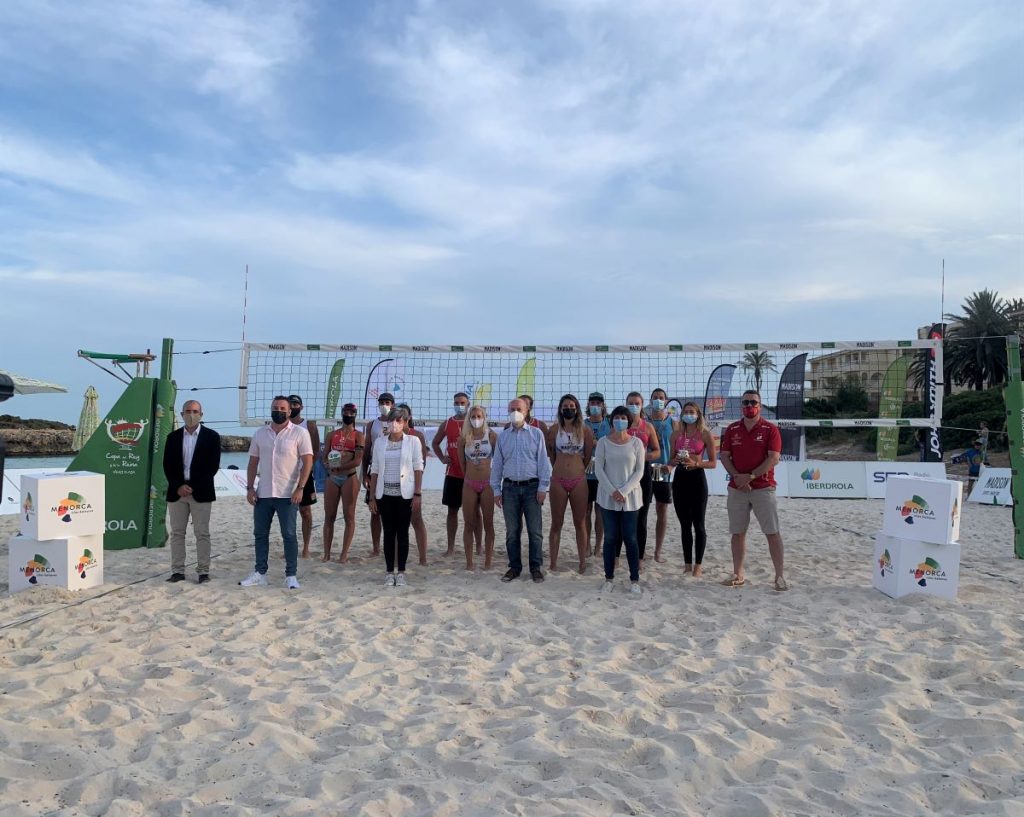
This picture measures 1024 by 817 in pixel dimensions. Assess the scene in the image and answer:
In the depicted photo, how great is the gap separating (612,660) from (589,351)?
5039mm

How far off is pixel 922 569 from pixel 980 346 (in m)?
34.6

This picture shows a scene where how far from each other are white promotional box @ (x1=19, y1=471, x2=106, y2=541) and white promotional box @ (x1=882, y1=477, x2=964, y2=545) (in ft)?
18.7

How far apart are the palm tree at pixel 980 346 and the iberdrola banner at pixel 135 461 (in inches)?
1392

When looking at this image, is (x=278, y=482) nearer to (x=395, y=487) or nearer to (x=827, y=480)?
(x=395, y=487)

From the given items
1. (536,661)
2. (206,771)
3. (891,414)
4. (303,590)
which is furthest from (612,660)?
(891,414)

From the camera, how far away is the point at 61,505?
529 centimetres

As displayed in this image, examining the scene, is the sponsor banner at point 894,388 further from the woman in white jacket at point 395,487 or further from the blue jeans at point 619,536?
the woman in white jacket at point 395,487

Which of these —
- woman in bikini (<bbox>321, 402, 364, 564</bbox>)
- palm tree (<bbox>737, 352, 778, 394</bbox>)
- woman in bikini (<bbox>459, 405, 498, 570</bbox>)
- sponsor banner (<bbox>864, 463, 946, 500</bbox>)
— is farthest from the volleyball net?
sponsor banner (<bbox>864, 463, 946, 500</bbox>)

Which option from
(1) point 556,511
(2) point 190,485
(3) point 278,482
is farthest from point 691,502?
(2) point 190,485

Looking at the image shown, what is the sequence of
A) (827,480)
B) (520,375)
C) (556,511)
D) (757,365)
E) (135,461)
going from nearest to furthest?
1. (556,511)
2. (135,461)
3. (520,375)
4. (757,365)
5. (827,480)

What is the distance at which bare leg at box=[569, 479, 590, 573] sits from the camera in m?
6.05

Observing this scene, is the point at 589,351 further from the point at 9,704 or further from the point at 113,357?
the point at 9,704

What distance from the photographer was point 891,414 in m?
13.2

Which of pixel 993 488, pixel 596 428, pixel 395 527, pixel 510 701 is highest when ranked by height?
pixel 596 428
